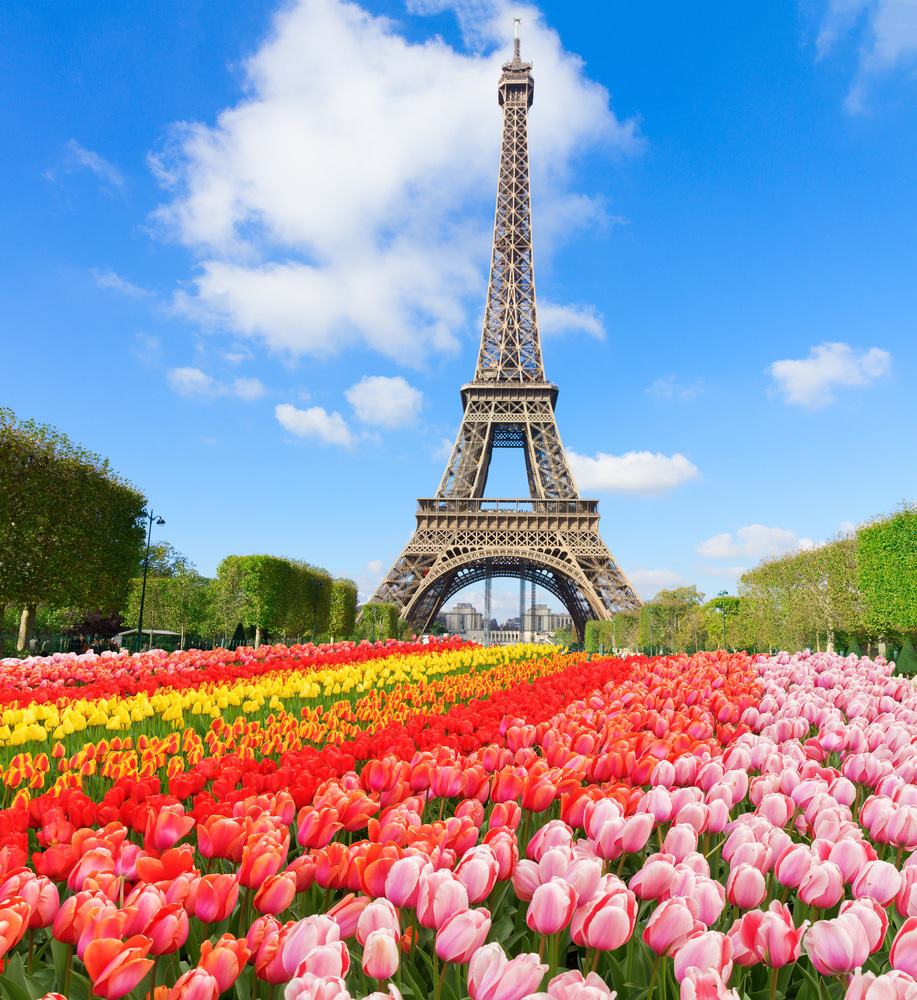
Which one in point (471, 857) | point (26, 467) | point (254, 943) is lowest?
point (254, 943)

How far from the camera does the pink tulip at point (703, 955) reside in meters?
1.75

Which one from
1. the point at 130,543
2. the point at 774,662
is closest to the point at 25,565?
the point at 130,543

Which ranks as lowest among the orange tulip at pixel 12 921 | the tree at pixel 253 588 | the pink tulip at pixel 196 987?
the pink tulip at pixel 196 987

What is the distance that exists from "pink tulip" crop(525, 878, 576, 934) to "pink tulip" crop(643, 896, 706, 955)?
0.66 feet

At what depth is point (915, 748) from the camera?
4.30 metres

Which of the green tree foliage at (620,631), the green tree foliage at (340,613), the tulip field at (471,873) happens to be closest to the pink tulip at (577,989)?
the tulip field at (471,873)

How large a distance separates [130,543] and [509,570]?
32847mm

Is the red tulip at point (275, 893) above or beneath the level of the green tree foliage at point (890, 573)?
beneath

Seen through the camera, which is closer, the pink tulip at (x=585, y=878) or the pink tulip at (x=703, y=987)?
the pink tulip at (x=703, y=987)

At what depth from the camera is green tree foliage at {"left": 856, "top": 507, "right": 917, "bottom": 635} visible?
86.2 ft

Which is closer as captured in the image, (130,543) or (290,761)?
(290,761)

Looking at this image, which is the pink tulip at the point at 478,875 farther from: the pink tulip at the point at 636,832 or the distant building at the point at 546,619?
the distant building at the point at 546,619

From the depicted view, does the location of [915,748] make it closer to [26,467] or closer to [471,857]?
[471,857]

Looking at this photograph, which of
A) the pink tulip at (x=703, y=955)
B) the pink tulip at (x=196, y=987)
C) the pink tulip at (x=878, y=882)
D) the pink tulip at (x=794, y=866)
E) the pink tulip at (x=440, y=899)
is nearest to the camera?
the pink tulip at (x=196, y=987)
